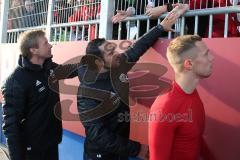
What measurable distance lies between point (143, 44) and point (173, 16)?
1.26 feet

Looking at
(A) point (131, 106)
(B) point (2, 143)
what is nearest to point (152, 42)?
(A) point (131, 106)

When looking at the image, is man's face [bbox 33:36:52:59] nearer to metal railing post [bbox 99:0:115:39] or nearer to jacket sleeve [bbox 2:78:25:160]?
jacket sleeve [bbox 2:78:25:160]

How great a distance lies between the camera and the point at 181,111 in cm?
265

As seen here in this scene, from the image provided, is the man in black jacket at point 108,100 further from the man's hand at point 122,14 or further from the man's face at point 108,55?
the man's hand at point 122,14

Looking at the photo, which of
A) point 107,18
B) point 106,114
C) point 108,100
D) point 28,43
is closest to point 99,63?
point 108,100

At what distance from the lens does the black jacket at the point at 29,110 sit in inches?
143

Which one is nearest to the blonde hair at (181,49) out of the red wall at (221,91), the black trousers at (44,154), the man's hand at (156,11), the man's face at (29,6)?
the red wall at (221,91)

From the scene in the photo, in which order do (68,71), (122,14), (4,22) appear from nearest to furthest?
(122,14) < (68,71) < (4,22)

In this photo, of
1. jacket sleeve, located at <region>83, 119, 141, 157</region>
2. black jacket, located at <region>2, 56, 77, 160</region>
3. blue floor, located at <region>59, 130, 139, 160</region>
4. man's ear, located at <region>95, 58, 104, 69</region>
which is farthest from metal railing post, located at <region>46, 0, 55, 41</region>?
jacket sleeve, located at <region>83, 119, 141, 157</region>

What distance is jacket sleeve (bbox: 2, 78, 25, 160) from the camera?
3.62 m

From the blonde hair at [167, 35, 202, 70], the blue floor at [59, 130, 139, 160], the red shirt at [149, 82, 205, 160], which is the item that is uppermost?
the blonde hair at [167, 35, 202, 70]

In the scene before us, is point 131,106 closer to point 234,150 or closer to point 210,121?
point 210,121

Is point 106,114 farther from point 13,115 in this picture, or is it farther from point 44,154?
point 44,154

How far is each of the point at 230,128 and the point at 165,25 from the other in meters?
1.13
